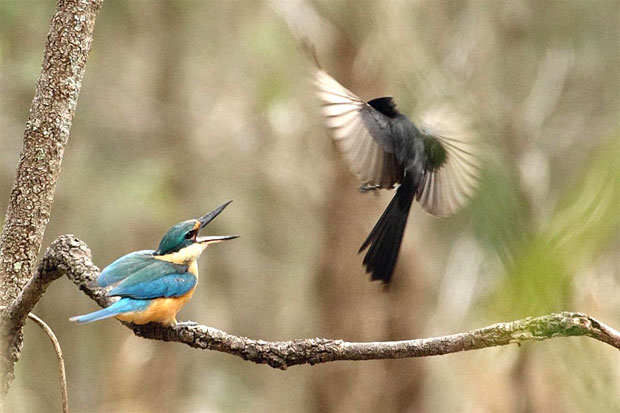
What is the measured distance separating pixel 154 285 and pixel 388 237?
3.00 ft

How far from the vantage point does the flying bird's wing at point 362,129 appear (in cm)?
270

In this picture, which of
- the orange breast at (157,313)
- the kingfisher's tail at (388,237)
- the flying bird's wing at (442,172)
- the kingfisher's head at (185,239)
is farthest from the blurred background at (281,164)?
the orange breast at (157,313)

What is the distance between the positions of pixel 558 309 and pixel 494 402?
4.66 m

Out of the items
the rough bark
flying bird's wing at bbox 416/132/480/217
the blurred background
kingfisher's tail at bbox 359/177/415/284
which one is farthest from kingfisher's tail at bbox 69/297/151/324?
the blurred background

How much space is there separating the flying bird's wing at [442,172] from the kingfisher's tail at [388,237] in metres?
0.05

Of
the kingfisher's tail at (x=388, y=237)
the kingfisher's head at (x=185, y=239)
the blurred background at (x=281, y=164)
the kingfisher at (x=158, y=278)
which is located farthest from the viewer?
the blurred background at (x=281, y=164)

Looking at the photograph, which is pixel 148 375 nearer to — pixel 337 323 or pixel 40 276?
pixel 337 323

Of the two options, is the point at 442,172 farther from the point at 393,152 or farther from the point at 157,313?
the point at 157,313

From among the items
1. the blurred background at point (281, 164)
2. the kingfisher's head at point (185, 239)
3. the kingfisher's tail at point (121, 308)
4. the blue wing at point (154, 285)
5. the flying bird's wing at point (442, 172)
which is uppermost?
the blurred background at point (281, 164)

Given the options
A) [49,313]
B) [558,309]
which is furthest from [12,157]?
[558,309]

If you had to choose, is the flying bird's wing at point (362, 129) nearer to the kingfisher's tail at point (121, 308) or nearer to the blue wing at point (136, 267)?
the blue wing at point (136, 267)

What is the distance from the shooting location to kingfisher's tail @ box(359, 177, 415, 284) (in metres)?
2.39

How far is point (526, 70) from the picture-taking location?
780cm

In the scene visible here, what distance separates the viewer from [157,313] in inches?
69.9
